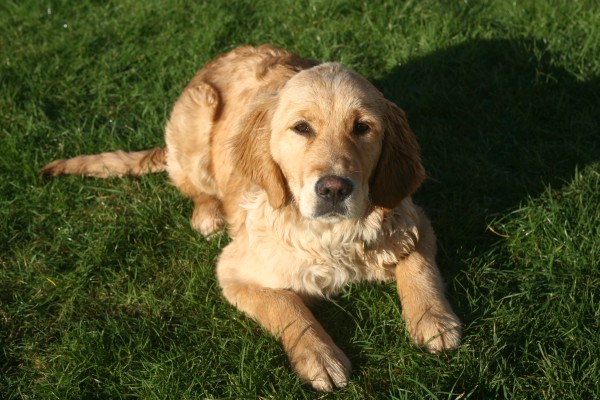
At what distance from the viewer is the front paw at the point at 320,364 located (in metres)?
3.15

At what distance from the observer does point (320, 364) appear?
10.4 ft

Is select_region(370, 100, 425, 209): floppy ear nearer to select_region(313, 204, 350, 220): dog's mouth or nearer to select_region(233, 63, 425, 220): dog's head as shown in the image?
select_region(233, 63, 425, 220): dog's head

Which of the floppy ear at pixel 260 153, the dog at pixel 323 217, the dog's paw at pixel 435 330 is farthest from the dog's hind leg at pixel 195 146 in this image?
the dog's paw at pixel 435 330

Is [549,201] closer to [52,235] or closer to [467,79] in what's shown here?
[467,79]

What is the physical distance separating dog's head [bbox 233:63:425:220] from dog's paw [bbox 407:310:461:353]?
1.90 feet

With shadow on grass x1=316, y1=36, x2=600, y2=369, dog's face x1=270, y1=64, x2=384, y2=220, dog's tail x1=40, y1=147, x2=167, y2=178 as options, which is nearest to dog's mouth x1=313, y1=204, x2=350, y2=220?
dog's face x1=270, y1=64, x2=384, y2=220

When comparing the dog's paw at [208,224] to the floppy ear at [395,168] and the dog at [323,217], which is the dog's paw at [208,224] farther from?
the floppy ear at [395,168]

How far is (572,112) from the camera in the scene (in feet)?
16.4

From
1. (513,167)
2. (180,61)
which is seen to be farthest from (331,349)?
(180,61)

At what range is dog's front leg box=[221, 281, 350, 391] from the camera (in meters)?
3.17

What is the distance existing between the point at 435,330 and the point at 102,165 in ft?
8.74

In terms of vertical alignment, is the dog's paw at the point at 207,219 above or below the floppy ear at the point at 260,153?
below

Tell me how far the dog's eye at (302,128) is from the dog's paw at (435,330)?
3.42 ft

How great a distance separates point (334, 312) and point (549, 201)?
1.50 m
